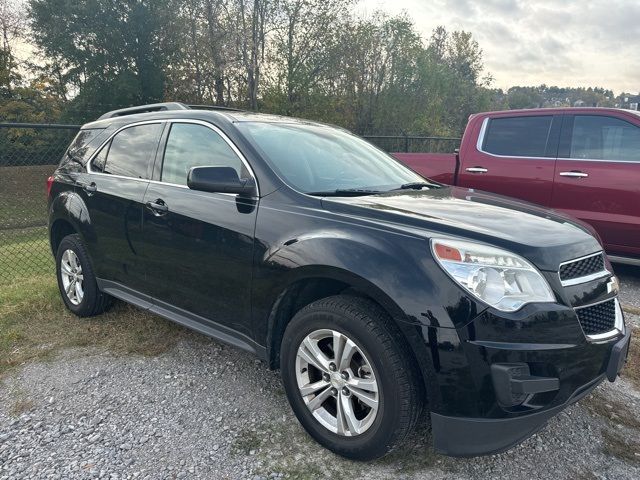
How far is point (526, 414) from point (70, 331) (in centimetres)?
363

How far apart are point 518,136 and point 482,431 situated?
4.74 metres

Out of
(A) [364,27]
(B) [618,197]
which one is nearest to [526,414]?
(B) [618,197]

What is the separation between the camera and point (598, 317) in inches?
91.1

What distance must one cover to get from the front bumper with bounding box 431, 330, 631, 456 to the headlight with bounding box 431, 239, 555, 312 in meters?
0.49

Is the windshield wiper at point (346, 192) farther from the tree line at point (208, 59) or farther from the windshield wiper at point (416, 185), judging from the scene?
the tree line at point (208, 59)

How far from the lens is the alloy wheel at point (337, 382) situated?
7.63 ft

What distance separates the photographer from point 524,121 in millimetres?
5926

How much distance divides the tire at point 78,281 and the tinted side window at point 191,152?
1.30m

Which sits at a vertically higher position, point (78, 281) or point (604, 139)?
point (604, 139)

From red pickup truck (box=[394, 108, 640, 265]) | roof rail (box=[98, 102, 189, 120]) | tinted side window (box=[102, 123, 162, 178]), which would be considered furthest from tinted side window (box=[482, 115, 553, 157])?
tinted side window (box=[102, 123, 162, 178])

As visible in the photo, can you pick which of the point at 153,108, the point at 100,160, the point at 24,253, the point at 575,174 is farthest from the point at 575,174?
the point at 24,253

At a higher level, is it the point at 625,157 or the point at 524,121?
the point at 524,121

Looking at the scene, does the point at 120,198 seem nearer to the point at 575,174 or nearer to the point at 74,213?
the point at 74,213

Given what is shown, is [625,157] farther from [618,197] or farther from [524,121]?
[524,121]
